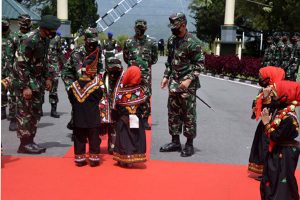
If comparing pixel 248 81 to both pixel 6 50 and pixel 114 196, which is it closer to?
pixel 6 50

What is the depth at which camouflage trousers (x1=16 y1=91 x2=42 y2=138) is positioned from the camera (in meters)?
6.45

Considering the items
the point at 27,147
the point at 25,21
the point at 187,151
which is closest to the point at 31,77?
the point at 27,147

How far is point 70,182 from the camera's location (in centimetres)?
533

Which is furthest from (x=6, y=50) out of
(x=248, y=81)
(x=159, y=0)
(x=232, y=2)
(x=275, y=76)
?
(x=159, y=0)

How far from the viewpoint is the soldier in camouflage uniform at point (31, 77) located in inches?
247

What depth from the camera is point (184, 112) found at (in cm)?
672

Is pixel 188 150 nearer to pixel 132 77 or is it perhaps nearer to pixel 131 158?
pixel 131 158

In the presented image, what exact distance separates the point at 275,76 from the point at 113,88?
Result: 2150 mm

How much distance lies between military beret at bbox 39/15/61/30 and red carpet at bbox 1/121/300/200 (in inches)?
69.7

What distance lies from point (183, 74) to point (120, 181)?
195 centimetres

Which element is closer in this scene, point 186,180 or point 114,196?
point 114,196

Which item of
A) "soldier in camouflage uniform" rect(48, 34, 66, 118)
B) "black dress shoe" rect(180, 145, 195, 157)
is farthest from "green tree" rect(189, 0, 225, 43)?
"black dress shoe" rect(180, 145, 195, 157)

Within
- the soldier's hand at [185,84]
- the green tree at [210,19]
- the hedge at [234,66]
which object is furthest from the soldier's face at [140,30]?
the green tree at [210,19]

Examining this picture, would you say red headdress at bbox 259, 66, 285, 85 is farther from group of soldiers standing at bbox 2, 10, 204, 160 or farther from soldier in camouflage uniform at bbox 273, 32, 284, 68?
soldier in camouflage uniform at bbox 273, 32, 284, 68
